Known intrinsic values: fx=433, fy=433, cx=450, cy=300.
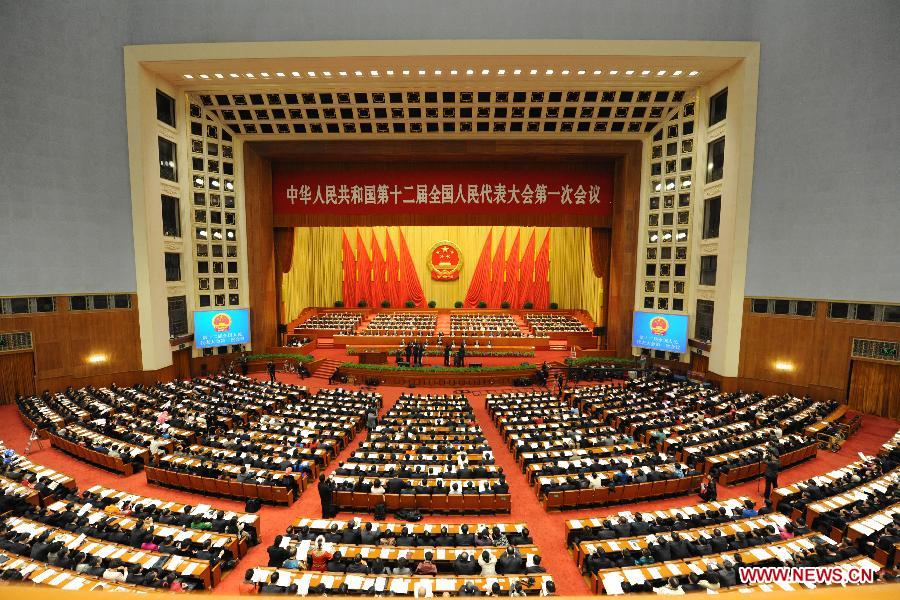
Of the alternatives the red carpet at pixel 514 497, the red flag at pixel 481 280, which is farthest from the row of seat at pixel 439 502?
the red flag at pixel 481 280

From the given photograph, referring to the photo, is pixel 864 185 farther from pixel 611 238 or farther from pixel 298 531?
pixel 298 531

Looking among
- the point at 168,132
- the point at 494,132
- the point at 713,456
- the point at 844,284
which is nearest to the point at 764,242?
the point at 844,284

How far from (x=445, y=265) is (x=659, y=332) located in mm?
20461

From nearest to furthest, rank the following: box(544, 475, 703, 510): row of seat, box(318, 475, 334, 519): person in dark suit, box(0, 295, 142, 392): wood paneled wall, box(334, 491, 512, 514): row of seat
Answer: box(318, 475, 334, 519): person in dark suit
box(334, 491, 512, 514): row of seat
box(544, 475, 703, 510): row of seat
box(0, 295, 142, 392): wood paneled wall

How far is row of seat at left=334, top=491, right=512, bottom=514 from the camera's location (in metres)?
10.4

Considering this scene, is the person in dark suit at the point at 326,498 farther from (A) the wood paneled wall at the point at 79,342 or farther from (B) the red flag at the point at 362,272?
(B) the red flag at the point at 362,272

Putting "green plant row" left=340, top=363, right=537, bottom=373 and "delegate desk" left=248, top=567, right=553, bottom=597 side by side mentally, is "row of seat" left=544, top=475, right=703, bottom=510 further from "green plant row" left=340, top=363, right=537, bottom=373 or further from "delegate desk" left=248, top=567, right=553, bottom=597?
"green plant row" left=340, top=363, right=537, bottom=373

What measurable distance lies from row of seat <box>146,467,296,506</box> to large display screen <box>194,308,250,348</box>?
14320mm

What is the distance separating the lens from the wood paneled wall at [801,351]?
18.0 metres

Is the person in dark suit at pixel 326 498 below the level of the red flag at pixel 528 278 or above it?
below

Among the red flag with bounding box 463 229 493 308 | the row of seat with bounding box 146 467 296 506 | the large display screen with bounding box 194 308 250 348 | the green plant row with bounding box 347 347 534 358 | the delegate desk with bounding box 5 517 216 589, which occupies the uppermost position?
the red flag with bounding box 463 229 493 308

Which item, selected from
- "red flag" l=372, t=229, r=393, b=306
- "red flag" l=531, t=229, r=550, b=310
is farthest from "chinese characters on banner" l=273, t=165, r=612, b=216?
"red flag" l=372, t=229, r=393, b=306

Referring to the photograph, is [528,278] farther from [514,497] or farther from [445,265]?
[514,497]

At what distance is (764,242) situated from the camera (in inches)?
781
